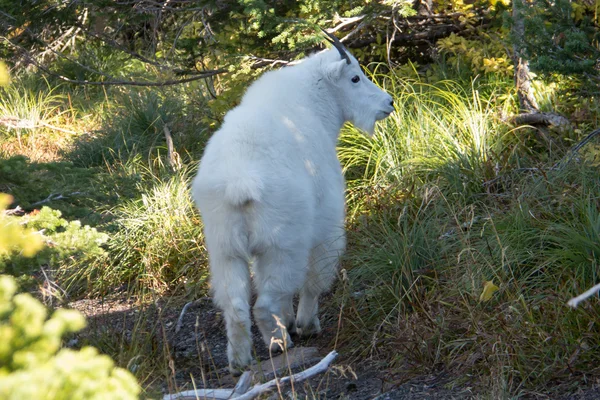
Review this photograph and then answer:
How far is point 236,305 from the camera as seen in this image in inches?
181

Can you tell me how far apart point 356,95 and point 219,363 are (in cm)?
246

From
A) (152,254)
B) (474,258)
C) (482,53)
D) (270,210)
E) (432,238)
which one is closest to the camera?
(270,210)

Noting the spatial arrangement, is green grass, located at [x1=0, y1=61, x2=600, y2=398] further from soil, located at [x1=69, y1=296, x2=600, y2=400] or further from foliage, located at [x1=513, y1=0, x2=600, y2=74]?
foliage, located at [x1=513, y1=0, x2=600, y2=74]

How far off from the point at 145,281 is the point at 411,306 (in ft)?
9.64

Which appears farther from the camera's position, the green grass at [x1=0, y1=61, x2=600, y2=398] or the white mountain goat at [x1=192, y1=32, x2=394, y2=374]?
the white mountain goat at [x1=192, y1=32, x2=394, y2=374]

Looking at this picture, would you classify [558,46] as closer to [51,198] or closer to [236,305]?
[236,305]

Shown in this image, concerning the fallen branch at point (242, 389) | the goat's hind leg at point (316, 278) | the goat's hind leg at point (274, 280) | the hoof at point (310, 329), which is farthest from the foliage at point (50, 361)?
the hoof at point (310, 329)

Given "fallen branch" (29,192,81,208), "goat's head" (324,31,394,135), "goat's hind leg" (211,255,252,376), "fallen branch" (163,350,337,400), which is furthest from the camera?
"goat's head" (324,31,394,135)

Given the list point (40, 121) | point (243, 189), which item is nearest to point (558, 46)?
point (243, 189)

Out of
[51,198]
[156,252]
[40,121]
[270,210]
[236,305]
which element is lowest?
[40,121]

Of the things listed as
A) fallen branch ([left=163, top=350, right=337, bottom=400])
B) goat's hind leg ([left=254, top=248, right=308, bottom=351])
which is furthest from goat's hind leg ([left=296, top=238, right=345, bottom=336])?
fallen branch ([left=163, top=350, right=337, bottom=400])

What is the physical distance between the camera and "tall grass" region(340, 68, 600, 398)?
4.21 metres

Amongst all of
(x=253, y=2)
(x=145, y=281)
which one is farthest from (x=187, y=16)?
(x=145, y=281)

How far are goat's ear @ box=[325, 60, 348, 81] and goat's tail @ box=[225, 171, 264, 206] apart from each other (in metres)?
1.66
